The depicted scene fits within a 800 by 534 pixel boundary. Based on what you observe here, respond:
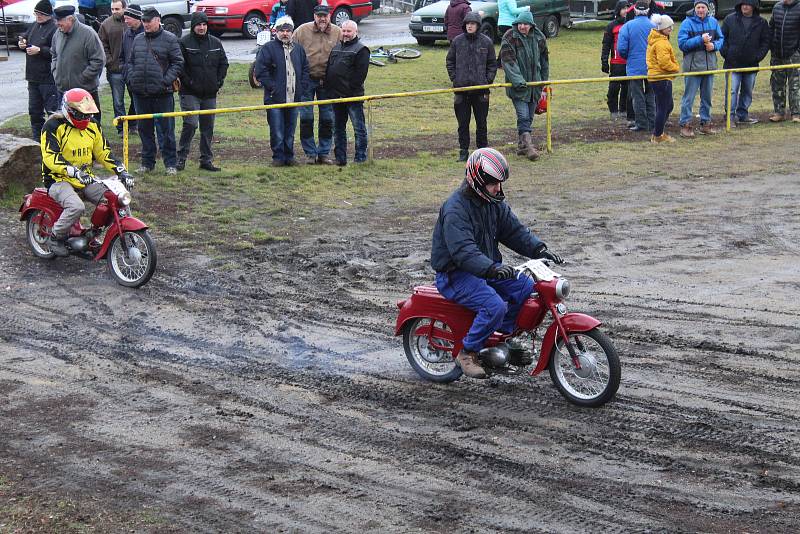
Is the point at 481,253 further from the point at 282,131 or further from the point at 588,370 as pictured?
the point at 282,131

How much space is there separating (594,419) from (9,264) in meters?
7.32

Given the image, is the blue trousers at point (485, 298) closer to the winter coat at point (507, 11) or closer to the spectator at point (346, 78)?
the spectator at point (346, 78)

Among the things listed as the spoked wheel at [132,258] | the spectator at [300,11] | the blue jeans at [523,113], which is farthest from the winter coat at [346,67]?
the spoked wheel at [132,258]

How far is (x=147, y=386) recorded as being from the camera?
8.43 meters

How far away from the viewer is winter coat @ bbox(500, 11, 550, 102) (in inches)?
677

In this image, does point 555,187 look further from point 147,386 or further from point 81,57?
point 147,386

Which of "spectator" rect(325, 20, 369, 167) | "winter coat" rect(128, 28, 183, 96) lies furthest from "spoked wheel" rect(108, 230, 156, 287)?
"spectator" rect(325, 20, 369, 167)

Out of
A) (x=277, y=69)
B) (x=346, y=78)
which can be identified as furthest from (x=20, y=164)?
(x=346, y=78)

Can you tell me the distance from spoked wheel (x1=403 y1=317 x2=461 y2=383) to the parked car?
63.5 feet

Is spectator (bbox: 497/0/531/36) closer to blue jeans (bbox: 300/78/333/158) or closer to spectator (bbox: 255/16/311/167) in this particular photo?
blue jeans (bbox: 300/78/333/158)

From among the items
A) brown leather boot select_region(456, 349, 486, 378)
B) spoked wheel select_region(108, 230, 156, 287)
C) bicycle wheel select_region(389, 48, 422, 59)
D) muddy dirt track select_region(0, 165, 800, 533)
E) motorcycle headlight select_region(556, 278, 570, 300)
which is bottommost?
muddy dirt track select_region(0, 165, 800, 533)

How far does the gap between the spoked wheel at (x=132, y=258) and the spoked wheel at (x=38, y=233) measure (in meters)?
1.06

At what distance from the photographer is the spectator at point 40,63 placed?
15.9 m

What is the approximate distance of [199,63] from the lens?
15422 mm
